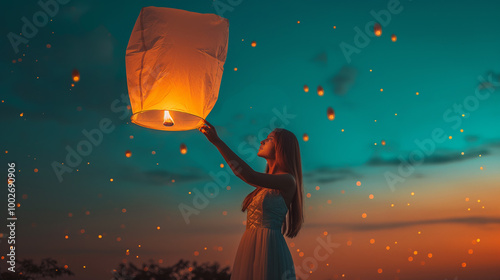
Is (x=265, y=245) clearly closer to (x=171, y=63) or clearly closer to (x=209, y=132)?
(x=209, y=132)

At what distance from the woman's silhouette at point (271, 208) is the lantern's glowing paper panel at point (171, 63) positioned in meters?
0.21

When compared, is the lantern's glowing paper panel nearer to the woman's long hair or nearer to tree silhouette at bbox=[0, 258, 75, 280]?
the woman's long hair

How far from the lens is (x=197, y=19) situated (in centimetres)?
209

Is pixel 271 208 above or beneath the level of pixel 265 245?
above

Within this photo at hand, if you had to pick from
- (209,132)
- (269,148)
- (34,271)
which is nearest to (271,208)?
(269,148)

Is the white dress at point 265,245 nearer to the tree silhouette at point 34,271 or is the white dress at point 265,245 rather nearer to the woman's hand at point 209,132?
the woman's hand at point 209,132

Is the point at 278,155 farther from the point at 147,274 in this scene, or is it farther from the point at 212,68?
the point at 147,274

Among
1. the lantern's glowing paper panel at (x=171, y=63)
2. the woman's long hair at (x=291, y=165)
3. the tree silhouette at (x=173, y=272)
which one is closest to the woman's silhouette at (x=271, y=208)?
the woman's long hair at (x=291, y=165)

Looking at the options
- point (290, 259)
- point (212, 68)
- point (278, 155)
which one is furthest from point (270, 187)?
point (212, 68)

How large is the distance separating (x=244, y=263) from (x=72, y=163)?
4.02 meters

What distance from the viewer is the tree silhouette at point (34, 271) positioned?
5.76 m

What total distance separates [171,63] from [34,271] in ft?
17.3

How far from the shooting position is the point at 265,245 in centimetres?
233

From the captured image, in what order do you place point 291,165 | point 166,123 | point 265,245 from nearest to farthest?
point 166,123 < point 265,245 < point 291,165
